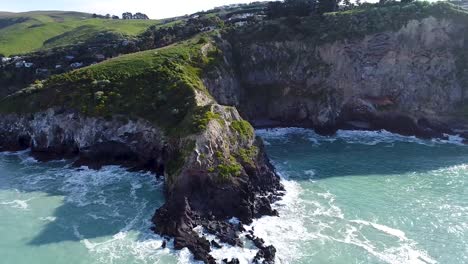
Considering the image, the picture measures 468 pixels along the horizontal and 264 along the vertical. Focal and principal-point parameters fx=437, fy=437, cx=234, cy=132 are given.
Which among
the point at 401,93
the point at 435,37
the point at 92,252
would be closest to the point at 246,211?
the point at 92,252

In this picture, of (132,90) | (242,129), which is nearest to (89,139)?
(132,90)

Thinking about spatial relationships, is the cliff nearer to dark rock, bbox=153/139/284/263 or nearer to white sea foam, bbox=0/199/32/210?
dark rock, bbox=153/139/284/263

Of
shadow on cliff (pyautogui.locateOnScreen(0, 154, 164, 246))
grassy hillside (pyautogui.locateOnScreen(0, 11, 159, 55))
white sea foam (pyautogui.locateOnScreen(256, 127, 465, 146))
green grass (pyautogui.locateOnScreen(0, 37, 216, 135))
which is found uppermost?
grassy hillside (pyautogui.locateOnScreen(0, 11, 159, 55))

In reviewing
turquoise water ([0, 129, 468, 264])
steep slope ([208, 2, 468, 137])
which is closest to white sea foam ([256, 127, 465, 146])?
steep slope ([208, 2, 468, 137])

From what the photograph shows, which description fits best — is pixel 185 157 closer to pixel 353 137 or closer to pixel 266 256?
pixel 266 256

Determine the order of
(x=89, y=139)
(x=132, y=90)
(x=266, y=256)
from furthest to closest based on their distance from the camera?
(x=132, y=90)
(x=89, y=139)
(x=266, y=256)

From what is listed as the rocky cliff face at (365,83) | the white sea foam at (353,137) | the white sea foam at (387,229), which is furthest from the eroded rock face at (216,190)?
the rocky cliff face at (365,83)
